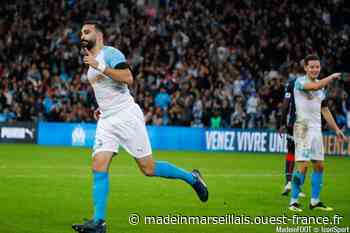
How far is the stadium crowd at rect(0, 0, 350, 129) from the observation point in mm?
32062

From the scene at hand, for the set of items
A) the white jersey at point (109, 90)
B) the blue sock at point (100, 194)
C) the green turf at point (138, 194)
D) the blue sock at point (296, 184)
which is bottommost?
the green turf at point (138, 194)

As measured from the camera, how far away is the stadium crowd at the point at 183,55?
32.1 meters

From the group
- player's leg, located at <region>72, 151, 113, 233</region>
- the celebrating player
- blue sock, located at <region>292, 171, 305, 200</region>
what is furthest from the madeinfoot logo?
player's leg, located at <region>72, 151, 113, 233</region>

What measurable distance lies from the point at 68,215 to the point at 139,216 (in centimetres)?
100

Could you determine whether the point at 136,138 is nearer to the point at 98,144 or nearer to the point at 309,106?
the point at 98,144

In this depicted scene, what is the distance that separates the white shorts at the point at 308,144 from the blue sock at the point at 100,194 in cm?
400

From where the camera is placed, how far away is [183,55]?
34531 mm

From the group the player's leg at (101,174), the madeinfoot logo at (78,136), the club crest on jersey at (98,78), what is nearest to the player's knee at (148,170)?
the player's leg at (101,174)

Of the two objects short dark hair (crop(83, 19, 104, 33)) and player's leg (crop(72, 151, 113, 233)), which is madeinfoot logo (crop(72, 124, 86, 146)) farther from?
player's leg (crop(72, 151, 113, 233))

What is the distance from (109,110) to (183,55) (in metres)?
24.3

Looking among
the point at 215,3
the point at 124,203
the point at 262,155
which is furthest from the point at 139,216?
the point at 215,3

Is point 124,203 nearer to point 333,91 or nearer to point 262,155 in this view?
point 262,155

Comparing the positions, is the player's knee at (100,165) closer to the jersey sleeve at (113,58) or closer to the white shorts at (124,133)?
the white shorts at (124,133)

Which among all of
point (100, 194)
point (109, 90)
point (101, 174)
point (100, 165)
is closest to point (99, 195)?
point (100, 194)
